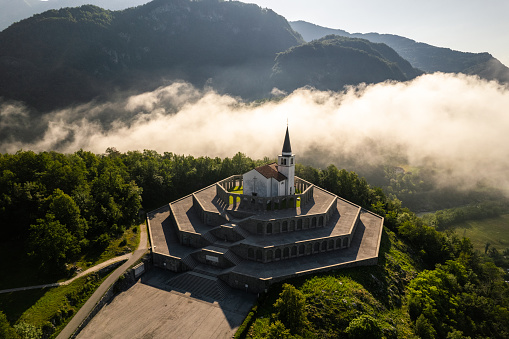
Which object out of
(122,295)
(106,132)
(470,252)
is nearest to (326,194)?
(470,252)

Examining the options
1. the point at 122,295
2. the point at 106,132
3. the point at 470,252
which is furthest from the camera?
the point at 106,132

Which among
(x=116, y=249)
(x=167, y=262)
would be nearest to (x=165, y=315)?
(x=167, y=262)

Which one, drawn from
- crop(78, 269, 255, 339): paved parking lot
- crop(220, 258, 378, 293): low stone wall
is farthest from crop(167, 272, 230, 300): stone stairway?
crop(220, 258, 378, 293): low stone wall

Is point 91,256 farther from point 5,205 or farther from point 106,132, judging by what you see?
point 106,132

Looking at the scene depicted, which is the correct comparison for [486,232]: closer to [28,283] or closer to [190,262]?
[190,262]

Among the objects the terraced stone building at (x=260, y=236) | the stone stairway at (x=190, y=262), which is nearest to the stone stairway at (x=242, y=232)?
the terraced stone building at (x=260, y=236)

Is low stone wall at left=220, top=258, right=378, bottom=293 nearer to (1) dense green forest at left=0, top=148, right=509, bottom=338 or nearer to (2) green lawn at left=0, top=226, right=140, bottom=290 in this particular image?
(1) dense green forest at left=0, top=148, right=509, bottom=338

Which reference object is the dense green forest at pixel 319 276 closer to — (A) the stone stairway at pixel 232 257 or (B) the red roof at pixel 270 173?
(A) the stone stairway at pixel 232 257
